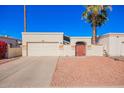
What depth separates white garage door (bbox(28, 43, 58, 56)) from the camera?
27734 mm

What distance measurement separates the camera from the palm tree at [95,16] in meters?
28.9

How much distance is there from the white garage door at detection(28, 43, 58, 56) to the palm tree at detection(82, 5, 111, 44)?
5.71 meters

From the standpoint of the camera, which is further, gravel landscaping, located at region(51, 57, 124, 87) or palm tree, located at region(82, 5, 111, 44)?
palm tree, located at region(82, 5, 111, 44)

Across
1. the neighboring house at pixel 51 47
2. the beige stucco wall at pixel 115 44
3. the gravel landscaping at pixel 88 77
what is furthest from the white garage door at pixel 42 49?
the gravel landscaping at pixel 88 77

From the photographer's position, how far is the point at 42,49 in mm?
27875

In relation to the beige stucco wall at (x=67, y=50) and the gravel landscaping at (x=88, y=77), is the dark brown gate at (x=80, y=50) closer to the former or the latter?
the beige stucco wall at (x=67, y=50)

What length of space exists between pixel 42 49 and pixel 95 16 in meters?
8.83

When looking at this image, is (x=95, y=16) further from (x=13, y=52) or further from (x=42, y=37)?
(x=13, y=52)

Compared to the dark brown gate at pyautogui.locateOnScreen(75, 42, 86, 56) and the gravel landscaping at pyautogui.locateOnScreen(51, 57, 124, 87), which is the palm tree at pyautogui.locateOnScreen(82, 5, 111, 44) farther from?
the gravel landscaping at pyautogui.locateOnScreen(51, 57, 124, 87)

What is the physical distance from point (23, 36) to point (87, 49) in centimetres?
873

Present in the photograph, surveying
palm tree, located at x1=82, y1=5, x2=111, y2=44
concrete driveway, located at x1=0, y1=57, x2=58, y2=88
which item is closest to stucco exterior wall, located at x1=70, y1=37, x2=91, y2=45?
palm tree, located at x1=82, y1=5, x2=111, y2=44

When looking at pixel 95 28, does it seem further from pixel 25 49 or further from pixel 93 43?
pixel 25 49
